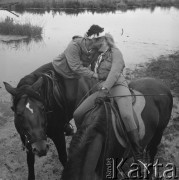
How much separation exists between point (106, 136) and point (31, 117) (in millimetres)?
926

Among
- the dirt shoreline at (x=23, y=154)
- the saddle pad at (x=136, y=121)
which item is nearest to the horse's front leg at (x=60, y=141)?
the dirt shoreline at (x=23, y=154)

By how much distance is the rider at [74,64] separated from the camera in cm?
402

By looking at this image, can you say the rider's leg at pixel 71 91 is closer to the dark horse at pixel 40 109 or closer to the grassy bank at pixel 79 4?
the dark horse at pixel 40 109

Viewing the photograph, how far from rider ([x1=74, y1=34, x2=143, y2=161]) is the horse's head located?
2.01ft

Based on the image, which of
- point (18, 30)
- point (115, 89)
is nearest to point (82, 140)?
point (115, 89)

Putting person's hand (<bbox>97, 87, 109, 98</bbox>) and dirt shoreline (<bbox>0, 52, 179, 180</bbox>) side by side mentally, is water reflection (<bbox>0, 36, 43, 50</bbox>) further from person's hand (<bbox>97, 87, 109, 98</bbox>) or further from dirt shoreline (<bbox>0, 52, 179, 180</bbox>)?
person's hand (<bbox>97, 87, 109, 98</bbox>)

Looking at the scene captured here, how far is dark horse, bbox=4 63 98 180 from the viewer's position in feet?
9.91

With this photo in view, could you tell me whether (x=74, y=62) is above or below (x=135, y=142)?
above

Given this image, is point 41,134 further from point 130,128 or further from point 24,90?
point 130,128

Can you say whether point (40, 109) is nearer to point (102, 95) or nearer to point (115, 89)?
point (102, 95)

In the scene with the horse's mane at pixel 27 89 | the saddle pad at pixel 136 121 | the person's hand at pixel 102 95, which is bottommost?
the saddle pad at pixel 136 121

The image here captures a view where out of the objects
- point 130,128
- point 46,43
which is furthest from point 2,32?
point 130,128

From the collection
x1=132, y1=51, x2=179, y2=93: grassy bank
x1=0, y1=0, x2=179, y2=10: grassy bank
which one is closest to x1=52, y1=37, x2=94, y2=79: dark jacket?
x1=132, y1=51, x2=179, y2=93: grassy bank

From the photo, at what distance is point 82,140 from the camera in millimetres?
2598
